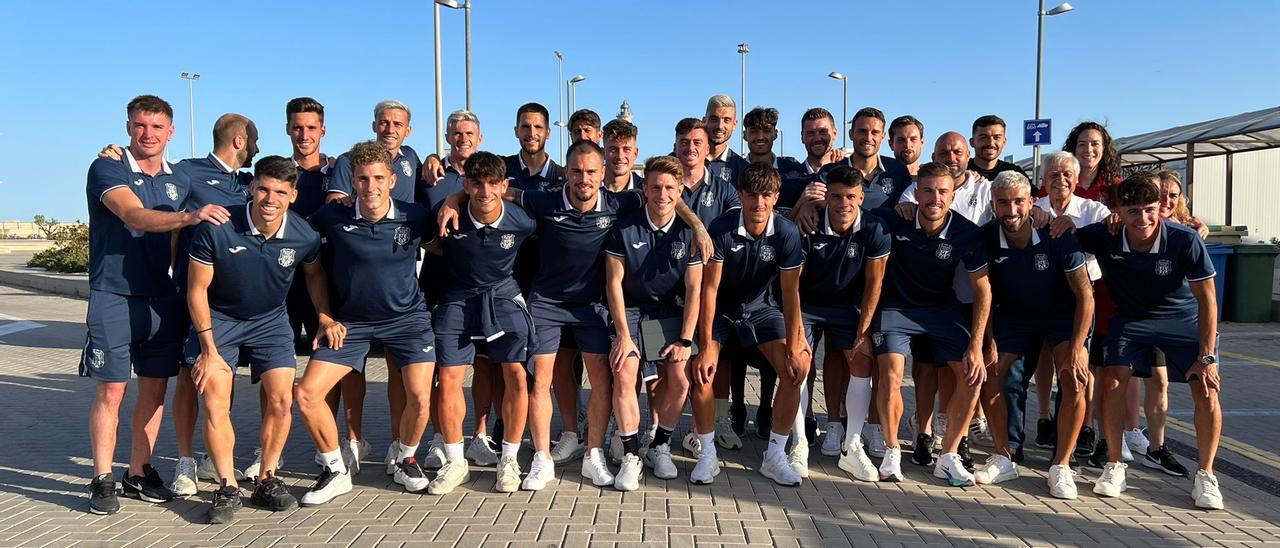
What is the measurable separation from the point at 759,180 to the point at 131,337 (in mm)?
3542

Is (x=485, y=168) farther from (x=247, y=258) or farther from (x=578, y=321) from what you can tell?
(x=247, y=258)

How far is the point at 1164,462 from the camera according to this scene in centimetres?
521

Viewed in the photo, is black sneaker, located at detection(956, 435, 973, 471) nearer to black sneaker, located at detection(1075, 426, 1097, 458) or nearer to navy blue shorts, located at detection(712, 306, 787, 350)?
black sneaker, located at detection(1075, 426, 1097, 458)

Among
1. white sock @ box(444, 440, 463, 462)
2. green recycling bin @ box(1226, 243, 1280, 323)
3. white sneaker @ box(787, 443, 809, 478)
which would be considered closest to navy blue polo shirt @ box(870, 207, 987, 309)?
white sneaker @ box(787, 443, 809, 478)

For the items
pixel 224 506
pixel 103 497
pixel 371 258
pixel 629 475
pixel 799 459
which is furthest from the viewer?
pixel 799 459

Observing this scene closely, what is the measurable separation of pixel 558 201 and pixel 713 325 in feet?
3.94

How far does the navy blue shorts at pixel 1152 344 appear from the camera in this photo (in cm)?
485

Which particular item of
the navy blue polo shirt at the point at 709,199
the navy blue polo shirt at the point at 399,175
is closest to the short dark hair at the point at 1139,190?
the navy blue polo shirt at the point at 709,199

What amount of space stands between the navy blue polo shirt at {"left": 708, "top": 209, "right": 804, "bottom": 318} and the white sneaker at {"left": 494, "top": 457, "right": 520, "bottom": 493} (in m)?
1.64

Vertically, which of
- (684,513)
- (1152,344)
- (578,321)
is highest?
(578,321)

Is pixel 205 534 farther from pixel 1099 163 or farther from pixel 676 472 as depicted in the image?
pixel 1099 163

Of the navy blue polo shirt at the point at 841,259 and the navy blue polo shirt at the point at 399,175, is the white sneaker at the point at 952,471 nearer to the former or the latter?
the navy blue polo shirt at the point at 841,259

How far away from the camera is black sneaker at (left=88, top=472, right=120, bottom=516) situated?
439cm

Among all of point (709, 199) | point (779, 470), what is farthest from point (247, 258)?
point (779, 470)
